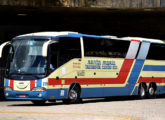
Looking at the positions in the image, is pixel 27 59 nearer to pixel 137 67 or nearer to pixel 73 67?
pixel 73 67

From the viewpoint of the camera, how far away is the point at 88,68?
22969 mm

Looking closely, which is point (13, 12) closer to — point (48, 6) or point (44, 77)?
point (48, 6)

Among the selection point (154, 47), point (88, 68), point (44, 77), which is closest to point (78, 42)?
point (88, 68)

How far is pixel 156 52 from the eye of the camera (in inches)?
1106

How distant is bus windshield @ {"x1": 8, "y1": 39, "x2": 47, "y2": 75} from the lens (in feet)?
67.3

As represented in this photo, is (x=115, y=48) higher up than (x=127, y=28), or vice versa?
(x=127, y=28)

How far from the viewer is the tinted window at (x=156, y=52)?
27709 mm

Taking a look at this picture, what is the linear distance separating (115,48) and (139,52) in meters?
2.29

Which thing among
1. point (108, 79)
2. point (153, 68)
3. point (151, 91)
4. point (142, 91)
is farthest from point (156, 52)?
point (108, 79)

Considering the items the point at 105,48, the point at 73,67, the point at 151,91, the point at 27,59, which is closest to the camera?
the point at 27,59

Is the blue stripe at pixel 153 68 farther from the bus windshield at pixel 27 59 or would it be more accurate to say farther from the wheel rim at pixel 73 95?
the bus windshield at pixel 27 59

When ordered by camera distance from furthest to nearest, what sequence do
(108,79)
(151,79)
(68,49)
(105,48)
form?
(151,79) < (108,79) < (105,48) < (68,49)

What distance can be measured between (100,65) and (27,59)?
4.40 metres

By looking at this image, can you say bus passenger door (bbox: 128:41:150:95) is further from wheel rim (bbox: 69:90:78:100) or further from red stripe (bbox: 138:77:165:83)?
wheel rim (bbox: 69:90:78:100)
